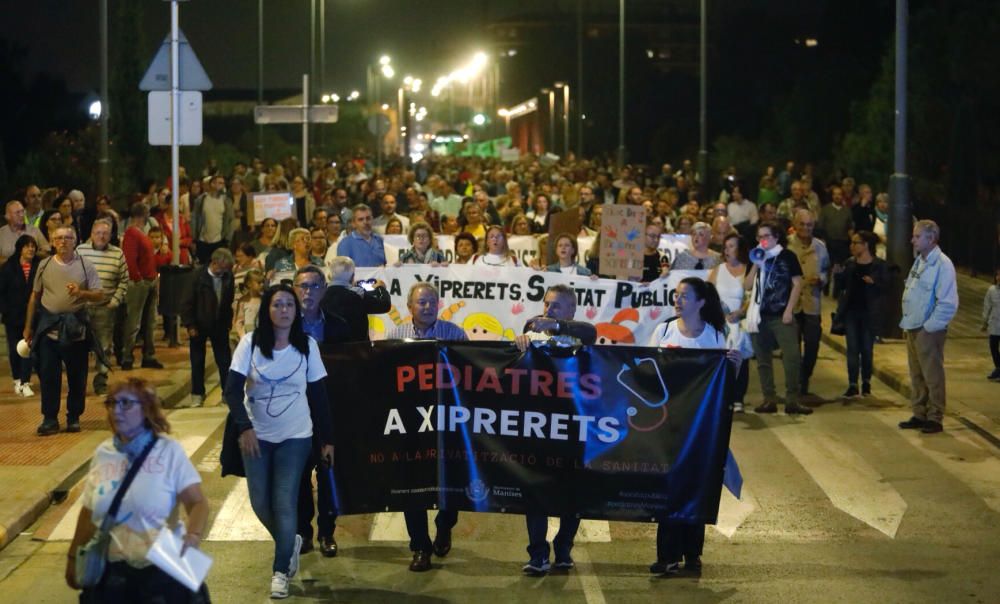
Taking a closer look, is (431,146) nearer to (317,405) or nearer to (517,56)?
(517,56)

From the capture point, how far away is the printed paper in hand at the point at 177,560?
6.18 meters

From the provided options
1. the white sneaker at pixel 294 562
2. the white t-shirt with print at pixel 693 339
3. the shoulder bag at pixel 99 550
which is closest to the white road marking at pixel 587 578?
the white t-shirt with print at pixel 693 339

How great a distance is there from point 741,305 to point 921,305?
1.80 metres

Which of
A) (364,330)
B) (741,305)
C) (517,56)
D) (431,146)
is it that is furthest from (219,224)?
(517,56)

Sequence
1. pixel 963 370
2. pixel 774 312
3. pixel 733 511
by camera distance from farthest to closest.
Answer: pixel 963 370, pixel 774 312, pixel 733 511

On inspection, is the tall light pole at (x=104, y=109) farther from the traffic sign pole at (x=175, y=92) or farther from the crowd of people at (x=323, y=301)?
the traffic sign pole at (x=175, y=92)

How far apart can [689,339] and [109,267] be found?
730 centimetres

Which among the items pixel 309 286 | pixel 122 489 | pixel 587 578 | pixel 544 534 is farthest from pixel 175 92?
pixel 122 489

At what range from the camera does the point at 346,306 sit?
1027 cm

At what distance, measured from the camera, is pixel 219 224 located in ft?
80.3

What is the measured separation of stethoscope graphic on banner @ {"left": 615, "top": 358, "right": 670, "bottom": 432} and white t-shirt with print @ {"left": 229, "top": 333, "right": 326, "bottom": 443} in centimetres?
181

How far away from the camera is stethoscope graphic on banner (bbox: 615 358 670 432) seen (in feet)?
30.8

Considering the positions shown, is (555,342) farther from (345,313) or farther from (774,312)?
(774,312)

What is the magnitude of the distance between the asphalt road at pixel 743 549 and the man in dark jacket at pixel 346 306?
1.32 meters
